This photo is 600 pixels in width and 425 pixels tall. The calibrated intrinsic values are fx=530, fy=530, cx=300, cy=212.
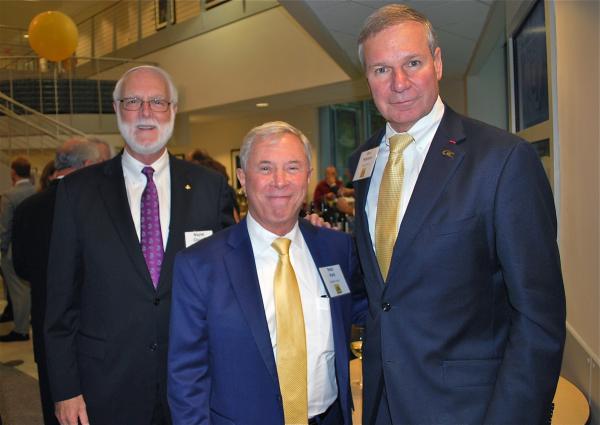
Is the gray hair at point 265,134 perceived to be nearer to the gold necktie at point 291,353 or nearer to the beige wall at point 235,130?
the gold necktie at point 291,353

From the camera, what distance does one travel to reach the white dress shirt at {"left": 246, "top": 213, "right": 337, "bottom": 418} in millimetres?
1547

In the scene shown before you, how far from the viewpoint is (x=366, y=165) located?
1587mm

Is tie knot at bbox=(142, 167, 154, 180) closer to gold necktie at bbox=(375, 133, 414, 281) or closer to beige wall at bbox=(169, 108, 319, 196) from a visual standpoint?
gold necktie at bbox=(375, 133, 414, 281)

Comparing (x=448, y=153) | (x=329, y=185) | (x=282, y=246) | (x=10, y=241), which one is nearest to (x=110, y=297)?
(x=282, y=246)

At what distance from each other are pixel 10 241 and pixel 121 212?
13.0 feet

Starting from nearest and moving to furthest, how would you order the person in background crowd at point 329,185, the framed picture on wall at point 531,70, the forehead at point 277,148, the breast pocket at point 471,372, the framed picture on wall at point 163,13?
the breast pocket at point 471,372
the forehead at point 277,148
the framed picture on wall at point 531,70
the person in background crowd at point 329,185
the framed picture on wall at point 163,13

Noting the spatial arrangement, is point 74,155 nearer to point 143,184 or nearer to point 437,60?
point 143,184

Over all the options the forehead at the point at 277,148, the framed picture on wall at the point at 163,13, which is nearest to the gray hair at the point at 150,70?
the forehead at the point at 277,148

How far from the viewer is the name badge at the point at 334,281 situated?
61.9 inches

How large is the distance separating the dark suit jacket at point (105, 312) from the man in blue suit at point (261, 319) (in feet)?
1.04

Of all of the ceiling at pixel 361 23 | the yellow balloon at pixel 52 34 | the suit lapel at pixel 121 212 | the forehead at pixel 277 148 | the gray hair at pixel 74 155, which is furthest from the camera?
the yellow balloon at pixel 52 34

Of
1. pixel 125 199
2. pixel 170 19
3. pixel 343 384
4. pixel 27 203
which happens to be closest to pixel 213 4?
pixel 170 19

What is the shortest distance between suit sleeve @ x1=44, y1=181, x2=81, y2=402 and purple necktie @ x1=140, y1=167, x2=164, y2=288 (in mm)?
227

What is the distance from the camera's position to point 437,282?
1302 millimetres
